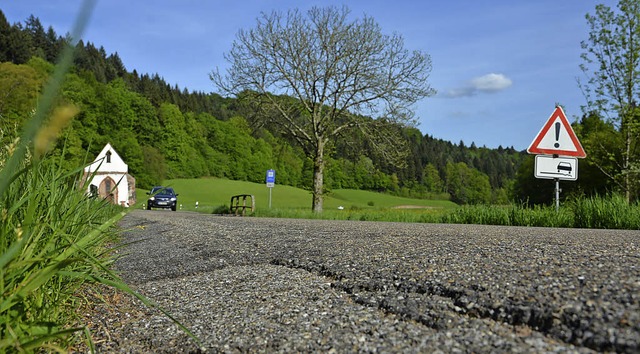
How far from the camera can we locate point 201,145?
308ft

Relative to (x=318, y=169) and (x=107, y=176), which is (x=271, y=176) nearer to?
(x=318, y=169)

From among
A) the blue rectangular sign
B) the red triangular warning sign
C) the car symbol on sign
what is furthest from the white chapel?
the car symbol on sign

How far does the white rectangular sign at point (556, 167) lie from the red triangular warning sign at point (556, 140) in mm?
161

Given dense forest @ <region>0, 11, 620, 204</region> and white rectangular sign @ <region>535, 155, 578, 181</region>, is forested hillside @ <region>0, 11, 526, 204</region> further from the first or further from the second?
white rectangular sign @ <region>535, 155, 578, 181</region>

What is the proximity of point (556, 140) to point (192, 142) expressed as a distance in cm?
8485

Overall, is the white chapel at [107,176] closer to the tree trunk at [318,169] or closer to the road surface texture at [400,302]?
the road surface texture at [400,302]

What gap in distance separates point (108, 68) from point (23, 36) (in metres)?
18.3

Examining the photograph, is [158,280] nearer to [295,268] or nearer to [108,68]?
[295,268]

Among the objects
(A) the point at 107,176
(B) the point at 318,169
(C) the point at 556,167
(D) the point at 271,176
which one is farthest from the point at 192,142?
(C) the point at 556,167

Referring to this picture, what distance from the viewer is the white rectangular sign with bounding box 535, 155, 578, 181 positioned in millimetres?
10250

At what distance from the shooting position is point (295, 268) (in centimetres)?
396

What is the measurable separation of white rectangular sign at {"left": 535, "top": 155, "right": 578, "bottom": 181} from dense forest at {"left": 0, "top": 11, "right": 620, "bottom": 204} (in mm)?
12976

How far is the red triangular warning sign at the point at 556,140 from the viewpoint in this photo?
10094 mm

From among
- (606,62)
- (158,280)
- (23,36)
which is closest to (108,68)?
(23,36)
